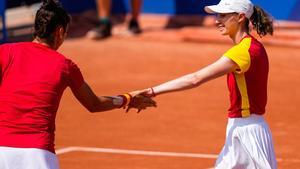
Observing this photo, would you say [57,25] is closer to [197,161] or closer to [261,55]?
[261,55]

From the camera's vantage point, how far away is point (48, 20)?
6211 mm

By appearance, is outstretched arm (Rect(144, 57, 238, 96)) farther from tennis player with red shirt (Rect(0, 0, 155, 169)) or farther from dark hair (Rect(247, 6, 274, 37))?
tennis player with red shirt (Rect(0, 0, 155, 169))

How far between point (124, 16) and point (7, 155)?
41.9 ft

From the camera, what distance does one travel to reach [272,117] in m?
11.7

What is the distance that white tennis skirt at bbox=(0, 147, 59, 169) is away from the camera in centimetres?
602

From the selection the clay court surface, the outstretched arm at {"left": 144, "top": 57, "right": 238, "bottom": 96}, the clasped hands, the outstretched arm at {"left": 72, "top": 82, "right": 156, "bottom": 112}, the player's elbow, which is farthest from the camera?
the clay court surface

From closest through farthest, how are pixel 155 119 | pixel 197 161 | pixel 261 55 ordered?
pixel 261 55, pixel 197 161, pixel 155 119

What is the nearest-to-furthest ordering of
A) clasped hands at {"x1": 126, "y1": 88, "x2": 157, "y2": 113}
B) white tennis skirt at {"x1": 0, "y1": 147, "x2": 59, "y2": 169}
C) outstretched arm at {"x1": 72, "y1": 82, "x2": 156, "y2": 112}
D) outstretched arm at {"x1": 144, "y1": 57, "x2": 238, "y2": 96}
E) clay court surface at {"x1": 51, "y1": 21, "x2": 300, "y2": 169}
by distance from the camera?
white tennis skirt at {"x1": 0, "y1": 147, "x2": 59, "y2": 169} → outstretched arm at {"x1": 72, "y1": 82, "x2": 156, "y2": 112} → outstretched arm at {"x1": 144, "y1": 57, "x2": 238, "y2": 96} → clasped hands at {"x1": 126, "y1": 88, "x2": 157, "y2": 113} → clay court surface at {"x1": 51, "y1": 21, "x2": 300, "y2": 169}

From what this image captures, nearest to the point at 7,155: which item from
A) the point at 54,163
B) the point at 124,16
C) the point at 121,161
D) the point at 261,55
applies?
the point at 54,163

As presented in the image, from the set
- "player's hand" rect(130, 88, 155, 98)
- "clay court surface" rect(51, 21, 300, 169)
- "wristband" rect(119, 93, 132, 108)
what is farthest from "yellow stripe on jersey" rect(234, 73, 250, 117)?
"clay court surface" rect(51, 21, 300, 169)

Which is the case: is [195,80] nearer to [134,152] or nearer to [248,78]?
[248,78]

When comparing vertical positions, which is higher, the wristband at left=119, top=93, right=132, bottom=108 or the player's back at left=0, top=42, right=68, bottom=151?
the player's back at left=0, top=42, right=68, bottom=151

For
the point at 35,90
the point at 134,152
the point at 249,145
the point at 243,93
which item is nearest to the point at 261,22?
the point at 243,93

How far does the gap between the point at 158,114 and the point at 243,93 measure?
5.10 metres
